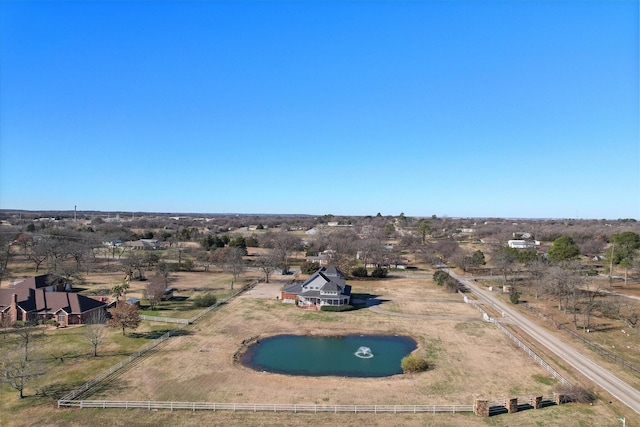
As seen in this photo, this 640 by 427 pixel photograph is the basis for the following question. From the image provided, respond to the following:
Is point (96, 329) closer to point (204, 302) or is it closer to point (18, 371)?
point (18, 371)

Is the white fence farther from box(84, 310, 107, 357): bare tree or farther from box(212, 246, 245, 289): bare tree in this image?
box(212, 246, 245, 289): bare tree

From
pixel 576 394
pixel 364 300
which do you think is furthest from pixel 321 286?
pixel 576 394

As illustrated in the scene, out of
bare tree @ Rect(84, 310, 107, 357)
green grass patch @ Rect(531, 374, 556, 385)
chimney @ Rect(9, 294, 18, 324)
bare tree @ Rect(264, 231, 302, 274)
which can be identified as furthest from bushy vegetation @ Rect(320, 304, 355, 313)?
chimney @ Rect(9, 294, 18, 324)

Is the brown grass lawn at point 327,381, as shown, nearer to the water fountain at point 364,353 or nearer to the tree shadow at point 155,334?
the tree shadow at point 155,334

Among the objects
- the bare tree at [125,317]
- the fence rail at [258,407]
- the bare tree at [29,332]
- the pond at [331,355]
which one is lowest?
the pond at [331,355]

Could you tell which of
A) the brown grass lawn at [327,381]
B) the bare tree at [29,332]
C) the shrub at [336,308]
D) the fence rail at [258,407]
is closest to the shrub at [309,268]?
the shrub at [336,308]

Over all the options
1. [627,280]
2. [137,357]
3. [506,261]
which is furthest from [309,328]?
[627,280]
